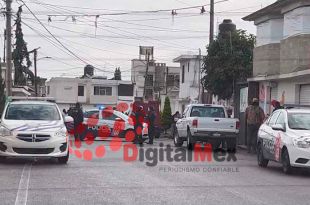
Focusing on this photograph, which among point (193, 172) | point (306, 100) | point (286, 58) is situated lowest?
point (193, 172)

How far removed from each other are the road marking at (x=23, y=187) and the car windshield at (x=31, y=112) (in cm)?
197

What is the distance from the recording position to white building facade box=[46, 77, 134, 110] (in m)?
87.6

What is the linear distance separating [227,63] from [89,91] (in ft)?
182

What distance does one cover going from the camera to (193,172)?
49.2 ft

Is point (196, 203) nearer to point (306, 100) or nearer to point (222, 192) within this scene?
point (222, 192)

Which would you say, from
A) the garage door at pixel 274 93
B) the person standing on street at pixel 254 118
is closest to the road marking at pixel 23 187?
the person standing on street at pixel 254 118

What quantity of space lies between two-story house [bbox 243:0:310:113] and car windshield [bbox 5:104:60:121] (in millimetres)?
9863

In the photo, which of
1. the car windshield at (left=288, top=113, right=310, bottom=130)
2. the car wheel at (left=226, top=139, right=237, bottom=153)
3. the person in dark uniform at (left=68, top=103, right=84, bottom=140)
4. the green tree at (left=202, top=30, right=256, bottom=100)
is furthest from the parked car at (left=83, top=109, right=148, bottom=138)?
the car windshield at (left=288, top=113, right=310, bottom=130)

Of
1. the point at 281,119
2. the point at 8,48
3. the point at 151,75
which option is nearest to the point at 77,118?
the point at 8,48

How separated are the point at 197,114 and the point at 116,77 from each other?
73480 mm

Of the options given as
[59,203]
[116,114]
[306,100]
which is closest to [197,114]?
[306,100]

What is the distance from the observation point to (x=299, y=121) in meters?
15.8

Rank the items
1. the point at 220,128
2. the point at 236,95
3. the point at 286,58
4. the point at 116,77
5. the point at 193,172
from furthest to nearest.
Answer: the point at 116,77 < the point at 236,95 < the point at 286,58 < the point at 220,128 < the point at 193,172

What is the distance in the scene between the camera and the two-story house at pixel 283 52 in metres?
25.1
